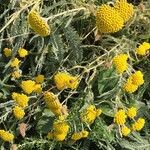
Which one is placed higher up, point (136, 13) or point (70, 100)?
point (136, 13)

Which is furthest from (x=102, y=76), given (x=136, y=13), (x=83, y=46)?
(x=136, y=13)

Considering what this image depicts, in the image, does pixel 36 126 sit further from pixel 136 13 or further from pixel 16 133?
pixel 136 13

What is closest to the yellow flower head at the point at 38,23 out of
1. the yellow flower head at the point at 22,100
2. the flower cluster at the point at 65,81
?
the flower cluster at the point at 65,81

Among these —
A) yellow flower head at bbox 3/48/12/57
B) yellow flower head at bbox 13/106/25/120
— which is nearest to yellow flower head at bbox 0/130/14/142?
yellow flower head at bbox 13/106/25/120

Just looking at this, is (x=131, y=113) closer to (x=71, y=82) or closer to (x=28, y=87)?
(x=71, y=82)

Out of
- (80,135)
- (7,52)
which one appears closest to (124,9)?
(80,135)

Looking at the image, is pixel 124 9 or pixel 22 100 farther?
pixel 22 100

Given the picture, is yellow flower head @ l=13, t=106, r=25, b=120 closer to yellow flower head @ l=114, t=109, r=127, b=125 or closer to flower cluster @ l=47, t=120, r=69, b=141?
flower cluster @ l=47, t=120, r=69, b=141
